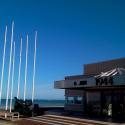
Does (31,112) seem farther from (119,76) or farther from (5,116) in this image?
(119,76)

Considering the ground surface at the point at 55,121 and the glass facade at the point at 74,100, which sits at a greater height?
the glass facade at the point at 74,100

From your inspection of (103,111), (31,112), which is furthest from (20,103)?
(103,111)

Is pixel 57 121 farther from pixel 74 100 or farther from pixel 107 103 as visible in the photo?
pixel 74 100

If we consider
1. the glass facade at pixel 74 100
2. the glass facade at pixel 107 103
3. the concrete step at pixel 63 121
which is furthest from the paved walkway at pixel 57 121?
the glass facade at pixel 74 100

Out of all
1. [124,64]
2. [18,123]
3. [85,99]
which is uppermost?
[124,64]

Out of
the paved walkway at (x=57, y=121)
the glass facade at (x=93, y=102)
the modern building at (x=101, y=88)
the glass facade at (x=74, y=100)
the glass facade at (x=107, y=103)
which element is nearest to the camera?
the paved walkway at (x=57, y=121)

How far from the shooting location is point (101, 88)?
30859mm

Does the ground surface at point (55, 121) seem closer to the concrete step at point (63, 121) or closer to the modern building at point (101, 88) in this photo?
the concrete step at point (63, 121)

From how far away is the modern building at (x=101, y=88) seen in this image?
24.7 metres

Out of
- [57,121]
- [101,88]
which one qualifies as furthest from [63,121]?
[101,88]

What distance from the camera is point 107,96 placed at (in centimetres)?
3042

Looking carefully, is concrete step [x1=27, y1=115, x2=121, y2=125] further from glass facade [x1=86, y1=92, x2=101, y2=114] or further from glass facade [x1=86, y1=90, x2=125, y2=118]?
glass facade [x1=86, y1=92, x2=101, y2=114]

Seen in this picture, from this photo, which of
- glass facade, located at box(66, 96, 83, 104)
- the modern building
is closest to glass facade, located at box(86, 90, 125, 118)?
the modern building

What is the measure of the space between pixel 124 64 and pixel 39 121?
9199 millimetres
